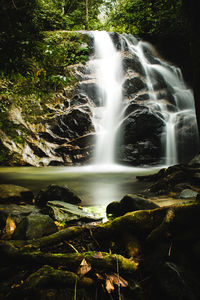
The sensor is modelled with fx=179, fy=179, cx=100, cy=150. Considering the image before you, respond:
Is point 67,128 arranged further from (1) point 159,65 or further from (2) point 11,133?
(1) point 159,65

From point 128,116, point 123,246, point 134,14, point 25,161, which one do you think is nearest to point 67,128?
point 25,161

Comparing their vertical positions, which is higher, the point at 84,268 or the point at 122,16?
the point at 122,16

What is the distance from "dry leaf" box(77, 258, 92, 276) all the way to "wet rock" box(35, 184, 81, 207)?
8.41 feet

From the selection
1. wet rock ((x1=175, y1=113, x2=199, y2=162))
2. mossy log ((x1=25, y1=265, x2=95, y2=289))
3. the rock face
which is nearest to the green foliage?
the rock face

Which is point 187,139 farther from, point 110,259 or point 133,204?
point 110,259

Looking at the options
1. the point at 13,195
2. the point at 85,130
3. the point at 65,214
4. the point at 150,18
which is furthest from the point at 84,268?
the point at 150,18

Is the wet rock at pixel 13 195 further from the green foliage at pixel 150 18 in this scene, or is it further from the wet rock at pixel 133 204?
the green foliage at pixel 150 18

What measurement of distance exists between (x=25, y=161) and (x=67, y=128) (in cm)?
350

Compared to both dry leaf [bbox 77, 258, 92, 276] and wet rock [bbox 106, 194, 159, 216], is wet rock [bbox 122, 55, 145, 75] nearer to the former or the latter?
wet rock [bbox 106, 194, 159, 216]

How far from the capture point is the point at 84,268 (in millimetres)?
1600

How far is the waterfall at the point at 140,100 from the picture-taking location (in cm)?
1187

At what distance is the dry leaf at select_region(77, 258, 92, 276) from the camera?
156 centimetres

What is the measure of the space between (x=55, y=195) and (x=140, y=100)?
1122cm

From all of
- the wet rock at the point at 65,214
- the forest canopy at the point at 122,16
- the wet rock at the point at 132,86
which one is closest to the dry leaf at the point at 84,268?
the wet rock at the point at 65,214
